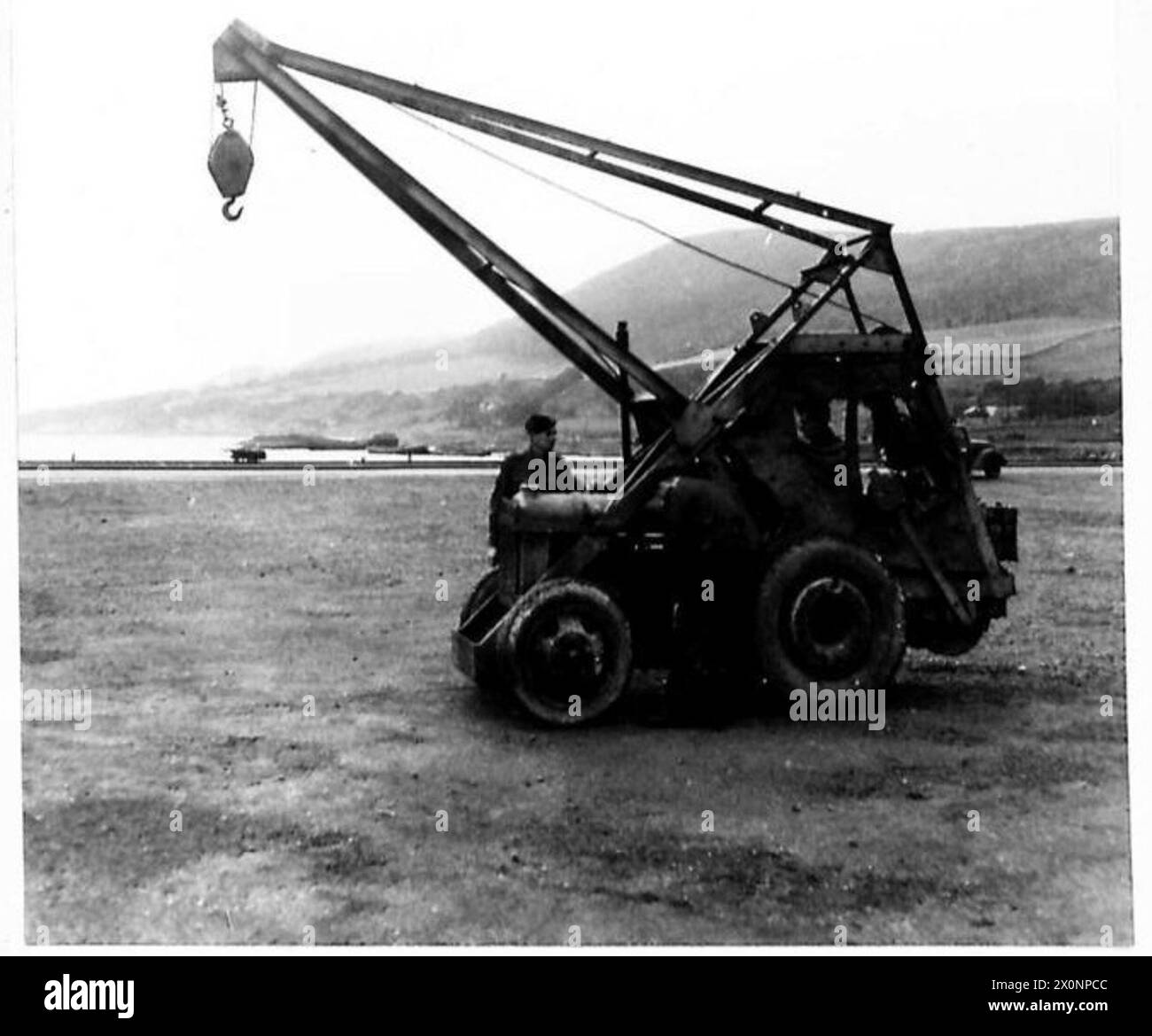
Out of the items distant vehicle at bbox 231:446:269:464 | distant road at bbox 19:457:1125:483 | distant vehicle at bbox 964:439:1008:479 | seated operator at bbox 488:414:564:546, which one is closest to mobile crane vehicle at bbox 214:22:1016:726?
seated operator at bbox 488:414:564:546

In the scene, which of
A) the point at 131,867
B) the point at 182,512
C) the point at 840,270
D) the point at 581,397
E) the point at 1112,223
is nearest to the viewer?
the point at 131,867

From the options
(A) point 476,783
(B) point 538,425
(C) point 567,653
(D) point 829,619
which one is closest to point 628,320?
(B) point 538,425

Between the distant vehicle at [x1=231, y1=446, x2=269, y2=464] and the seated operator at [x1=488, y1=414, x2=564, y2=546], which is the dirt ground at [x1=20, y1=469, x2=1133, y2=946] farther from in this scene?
the seated operator at [x1=488, y1=414, x2=564, y2=546]

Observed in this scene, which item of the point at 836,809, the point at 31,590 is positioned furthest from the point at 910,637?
the point at 31,590

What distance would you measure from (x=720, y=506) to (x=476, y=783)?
77.0 inches

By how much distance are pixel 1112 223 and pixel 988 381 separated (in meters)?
2.37

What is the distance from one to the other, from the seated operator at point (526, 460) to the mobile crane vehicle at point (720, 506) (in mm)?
289

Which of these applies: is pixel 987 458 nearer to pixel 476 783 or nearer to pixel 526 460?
pixel 526 460

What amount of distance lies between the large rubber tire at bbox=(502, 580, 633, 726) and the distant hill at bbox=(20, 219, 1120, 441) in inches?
80.8

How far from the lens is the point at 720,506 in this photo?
6.74m

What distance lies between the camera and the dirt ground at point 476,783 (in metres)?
5.18

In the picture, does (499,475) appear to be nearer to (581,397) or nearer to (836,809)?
(836,809)

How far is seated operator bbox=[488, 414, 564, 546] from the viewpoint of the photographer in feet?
23.4
